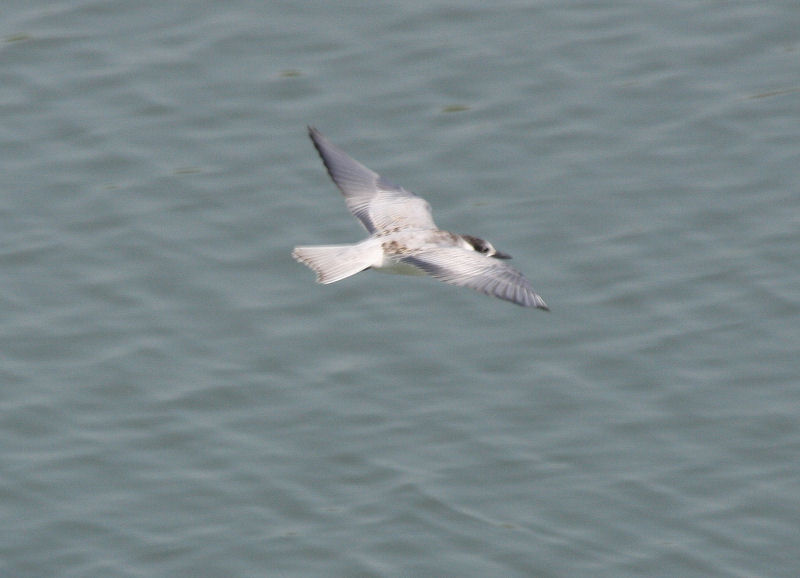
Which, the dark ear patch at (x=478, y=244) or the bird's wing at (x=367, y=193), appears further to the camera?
the bird's wing at (x=367, y=193)

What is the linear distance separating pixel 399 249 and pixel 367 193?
1667 mm

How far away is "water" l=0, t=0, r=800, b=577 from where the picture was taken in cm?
1469

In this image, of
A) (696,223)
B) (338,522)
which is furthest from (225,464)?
(696,223)

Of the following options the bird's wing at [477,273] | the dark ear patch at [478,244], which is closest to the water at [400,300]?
the dark ear patch at [478,244]

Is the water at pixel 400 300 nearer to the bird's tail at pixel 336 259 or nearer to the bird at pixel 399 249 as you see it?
the bird at pixel 399 249

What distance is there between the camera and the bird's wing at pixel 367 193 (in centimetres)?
1417

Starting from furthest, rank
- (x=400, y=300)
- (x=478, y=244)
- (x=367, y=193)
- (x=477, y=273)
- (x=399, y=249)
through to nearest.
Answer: (x=400, y=300) < (x=367, y=193) < (x=478, y=244) < (x=399, y=249) < (x=477, y=273)

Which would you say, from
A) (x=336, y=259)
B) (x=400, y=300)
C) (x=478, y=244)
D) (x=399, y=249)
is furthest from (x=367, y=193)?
(x=400, y=300)

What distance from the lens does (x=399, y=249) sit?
12.9m

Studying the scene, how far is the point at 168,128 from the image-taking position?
1834 cm

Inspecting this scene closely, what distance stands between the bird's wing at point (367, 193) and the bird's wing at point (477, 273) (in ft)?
4.07

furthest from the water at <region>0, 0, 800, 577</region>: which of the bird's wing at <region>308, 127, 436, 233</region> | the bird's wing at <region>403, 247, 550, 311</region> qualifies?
the bird's wing at <region>403, 247, 550, 311</region>

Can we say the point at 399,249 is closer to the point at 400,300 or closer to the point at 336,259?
the point at 336,259

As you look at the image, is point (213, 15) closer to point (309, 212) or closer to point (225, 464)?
point (309, 212)
